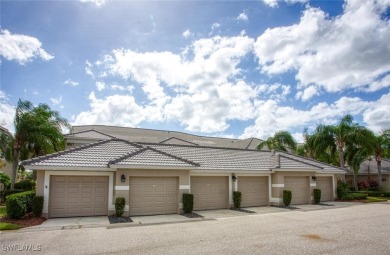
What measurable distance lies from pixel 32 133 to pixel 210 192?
12.8m

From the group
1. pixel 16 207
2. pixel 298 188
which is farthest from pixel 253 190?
pixel 16 207

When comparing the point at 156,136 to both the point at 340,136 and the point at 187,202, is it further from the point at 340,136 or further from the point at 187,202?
the point at 340,136

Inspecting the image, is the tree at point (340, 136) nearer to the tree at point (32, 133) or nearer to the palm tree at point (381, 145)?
the palm tree at point (381, 145)

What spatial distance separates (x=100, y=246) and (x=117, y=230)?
2441mm

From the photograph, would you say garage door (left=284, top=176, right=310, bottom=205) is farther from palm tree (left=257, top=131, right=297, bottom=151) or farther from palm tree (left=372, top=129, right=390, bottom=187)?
palm tree (left=372, top=129, right=390, bottom=187)

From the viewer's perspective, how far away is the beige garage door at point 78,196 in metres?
13.9

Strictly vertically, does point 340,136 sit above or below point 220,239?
above

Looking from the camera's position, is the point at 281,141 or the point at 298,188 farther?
the point at 281,141

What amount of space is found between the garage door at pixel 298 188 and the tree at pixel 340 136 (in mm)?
10992

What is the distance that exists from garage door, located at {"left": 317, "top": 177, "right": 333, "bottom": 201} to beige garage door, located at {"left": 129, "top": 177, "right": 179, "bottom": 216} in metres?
13.5

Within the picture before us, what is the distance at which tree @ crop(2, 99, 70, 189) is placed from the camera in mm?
19391

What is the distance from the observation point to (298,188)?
21.0 meters

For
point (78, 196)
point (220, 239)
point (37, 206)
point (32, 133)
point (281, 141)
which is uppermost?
point (281, 141)

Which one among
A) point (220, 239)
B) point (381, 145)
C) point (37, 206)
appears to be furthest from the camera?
point (381, 145)
